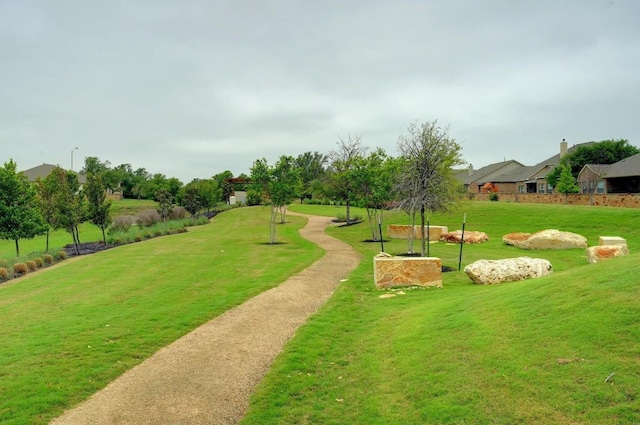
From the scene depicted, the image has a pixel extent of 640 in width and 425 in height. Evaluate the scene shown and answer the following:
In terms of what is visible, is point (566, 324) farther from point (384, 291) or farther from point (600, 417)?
point (384, 291)

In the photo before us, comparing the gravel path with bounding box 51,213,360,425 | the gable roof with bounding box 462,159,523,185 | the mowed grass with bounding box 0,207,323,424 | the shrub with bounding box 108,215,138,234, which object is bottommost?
the gravel path with bounding box 51,213,360,425

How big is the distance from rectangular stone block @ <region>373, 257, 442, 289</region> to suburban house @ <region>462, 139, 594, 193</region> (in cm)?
5680

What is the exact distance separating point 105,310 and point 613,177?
180 ft

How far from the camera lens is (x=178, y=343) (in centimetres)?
1044

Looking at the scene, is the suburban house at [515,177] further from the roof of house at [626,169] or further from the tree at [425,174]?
the tree at [425,174]

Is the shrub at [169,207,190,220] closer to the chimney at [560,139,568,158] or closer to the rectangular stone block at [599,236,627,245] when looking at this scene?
the rectangular stone block at [599,236,627,245]

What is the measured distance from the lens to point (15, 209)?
29.9 metres

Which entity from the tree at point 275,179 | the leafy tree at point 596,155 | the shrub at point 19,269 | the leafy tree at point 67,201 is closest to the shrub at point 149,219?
the leafy tree at point 67,201

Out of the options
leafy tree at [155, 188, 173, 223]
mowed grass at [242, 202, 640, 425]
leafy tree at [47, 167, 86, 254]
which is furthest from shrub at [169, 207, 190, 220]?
mowed grass at [242, 202, 640, 425]

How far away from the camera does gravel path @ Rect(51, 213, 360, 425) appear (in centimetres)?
704

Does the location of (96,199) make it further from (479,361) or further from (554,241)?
(479,361)

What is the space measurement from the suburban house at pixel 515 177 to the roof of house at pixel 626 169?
1214 cm

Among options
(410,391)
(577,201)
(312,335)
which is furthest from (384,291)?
(577,201)

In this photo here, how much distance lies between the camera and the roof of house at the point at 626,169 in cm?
4906
